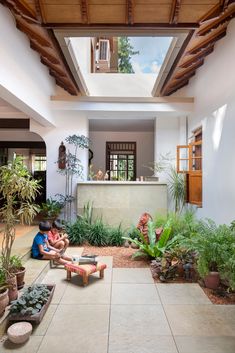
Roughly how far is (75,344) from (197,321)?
1325mm

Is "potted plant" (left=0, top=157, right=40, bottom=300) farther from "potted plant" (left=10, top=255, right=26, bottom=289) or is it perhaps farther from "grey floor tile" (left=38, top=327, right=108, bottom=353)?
"grey floor tile" (left=38, top=327, right=108, bottom=353)

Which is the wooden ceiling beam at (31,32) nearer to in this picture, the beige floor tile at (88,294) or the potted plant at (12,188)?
the potted plant at (12,188)

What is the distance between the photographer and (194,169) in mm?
6609

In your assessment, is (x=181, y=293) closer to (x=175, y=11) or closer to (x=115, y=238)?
(x=115, y=238)

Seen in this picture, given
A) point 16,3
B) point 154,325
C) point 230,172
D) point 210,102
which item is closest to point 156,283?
point 154,325

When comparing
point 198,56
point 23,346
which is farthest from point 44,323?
point 198,56

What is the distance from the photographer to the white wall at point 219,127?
427cm

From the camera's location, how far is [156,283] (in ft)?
12.7

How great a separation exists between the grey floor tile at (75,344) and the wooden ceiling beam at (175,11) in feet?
12.7

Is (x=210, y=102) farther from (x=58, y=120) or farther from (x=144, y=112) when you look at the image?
(x=58, y=120)

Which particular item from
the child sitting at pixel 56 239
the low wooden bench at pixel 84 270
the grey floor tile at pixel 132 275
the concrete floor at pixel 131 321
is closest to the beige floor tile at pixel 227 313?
the concrete floor at pixel 131 321

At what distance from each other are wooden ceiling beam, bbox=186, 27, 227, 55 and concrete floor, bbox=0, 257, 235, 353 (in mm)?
4096

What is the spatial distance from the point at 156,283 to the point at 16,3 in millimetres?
4244

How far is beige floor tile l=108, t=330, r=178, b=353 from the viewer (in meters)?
2.32
